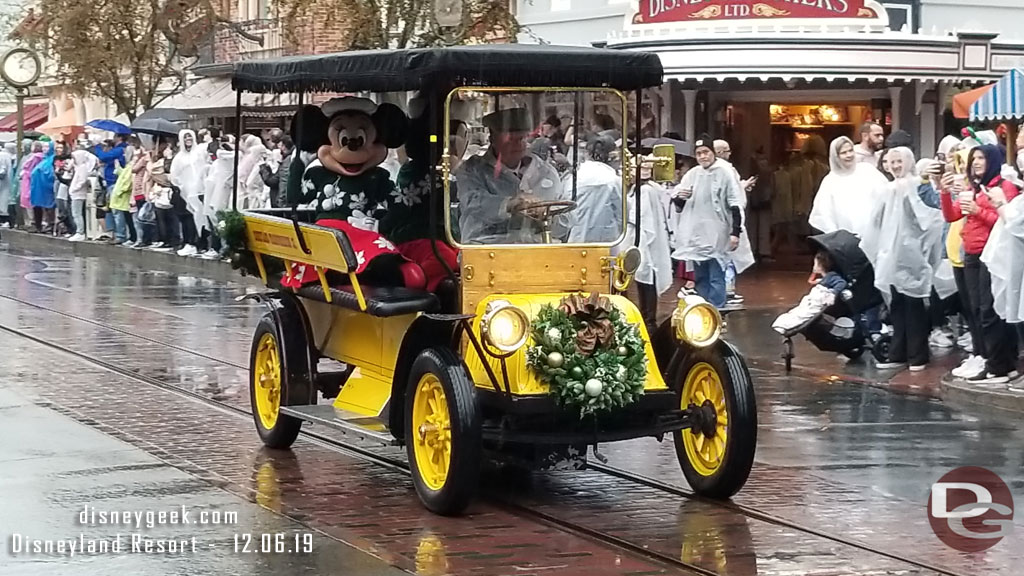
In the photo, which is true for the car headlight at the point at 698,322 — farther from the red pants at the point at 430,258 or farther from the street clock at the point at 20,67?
the street clock at the point at 20,67

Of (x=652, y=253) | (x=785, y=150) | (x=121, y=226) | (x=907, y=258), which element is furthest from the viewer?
(x=121, y=226)

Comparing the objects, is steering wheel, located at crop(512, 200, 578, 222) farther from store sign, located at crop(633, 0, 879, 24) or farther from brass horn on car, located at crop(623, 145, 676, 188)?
store sign, located at crop(633, 0, 879, 24)

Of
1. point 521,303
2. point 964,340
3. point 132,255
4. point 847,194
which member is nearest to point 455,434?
point 521,303

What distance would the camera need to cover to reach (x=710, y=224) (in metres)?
16.0

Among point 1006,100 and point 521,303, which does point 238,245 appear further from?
point 1006,100

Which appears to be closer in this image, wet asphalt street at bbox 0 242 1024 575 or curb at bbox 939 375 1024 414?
wet asphalt street at bbox 0 242 1024 575

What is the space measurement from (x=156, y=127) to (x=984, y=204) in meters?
18.5

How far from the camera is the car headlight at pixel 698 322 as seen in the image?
26.6ft

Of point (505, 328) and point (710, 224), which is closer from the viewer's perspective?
point (505, 328)

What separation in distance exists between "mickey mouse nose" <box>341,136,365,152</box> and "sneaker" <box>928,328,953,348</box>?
697 centimetres

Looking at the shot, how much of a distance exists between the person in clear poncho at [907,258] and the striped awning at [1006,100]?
3.12 metres

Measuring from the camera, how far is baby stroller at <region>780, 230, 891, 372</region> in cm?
1355

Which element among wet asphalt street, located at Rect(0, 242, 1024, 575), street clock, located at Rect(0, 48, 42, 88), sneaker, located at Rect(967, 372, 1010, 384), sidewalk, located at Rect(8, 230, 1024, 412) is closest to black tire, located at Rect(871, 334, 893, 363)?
sidewalk, located at Rect(8, 230, 1024, 412)

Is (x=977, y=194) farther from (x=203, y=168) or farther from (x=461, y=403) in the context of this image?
(x=203, y=168)
